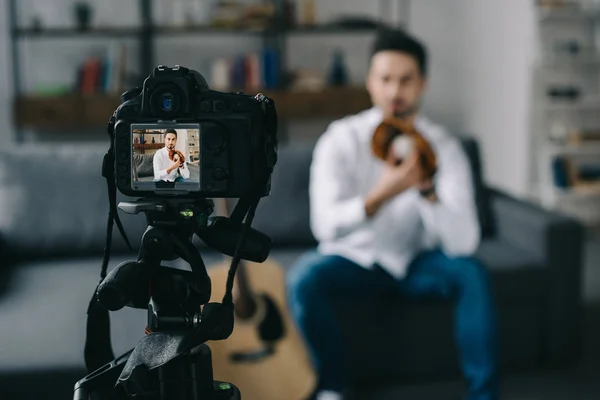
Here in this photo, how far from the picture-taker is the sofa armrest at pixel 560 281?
2.32 m

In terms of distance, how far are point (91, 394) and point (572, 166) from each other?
12.7 ft

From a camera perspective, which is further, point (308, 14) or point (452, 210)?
point (308, 14)

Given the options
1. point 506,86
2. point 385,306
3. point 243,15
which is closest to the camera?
point 385,306

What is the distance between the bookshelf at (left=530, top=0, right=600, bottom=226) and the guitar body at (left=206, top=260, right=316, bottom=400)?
2.59 metres

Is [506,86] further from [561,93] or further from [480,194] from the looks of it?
[480,194]

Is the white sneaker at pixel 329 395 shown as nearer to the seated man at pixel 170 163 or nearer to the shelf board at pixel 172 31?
the seated man at pixel 170 163

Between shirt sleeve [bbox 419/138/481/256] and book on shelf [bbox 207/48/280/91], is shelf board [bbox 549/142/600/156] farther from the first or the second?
shirt sleeve [bbox 419/138/481/256]

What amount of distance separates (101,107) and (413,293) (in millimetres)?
2647

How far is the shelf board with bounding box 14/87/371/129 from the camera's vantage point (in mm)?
4172

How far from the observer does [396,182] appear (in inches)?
73.6

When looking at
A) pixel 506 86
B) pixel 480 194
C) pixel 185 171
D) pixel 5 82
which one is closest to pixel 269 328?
pixel 185 171

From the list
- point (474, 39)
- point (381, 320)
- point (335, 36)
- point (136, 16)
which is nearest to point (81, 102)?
point (136, 16)

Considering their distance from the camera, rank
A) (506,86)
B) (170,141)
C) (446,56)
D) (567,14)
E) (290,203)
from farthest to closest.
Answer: (446,56)
(506,86)
(567,14)
(290,203)
(170,141)

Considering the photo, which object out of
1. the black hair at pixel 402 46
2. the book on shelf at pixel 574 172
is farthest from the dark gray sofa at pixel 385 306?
the book on shelf at pixel 574 172
